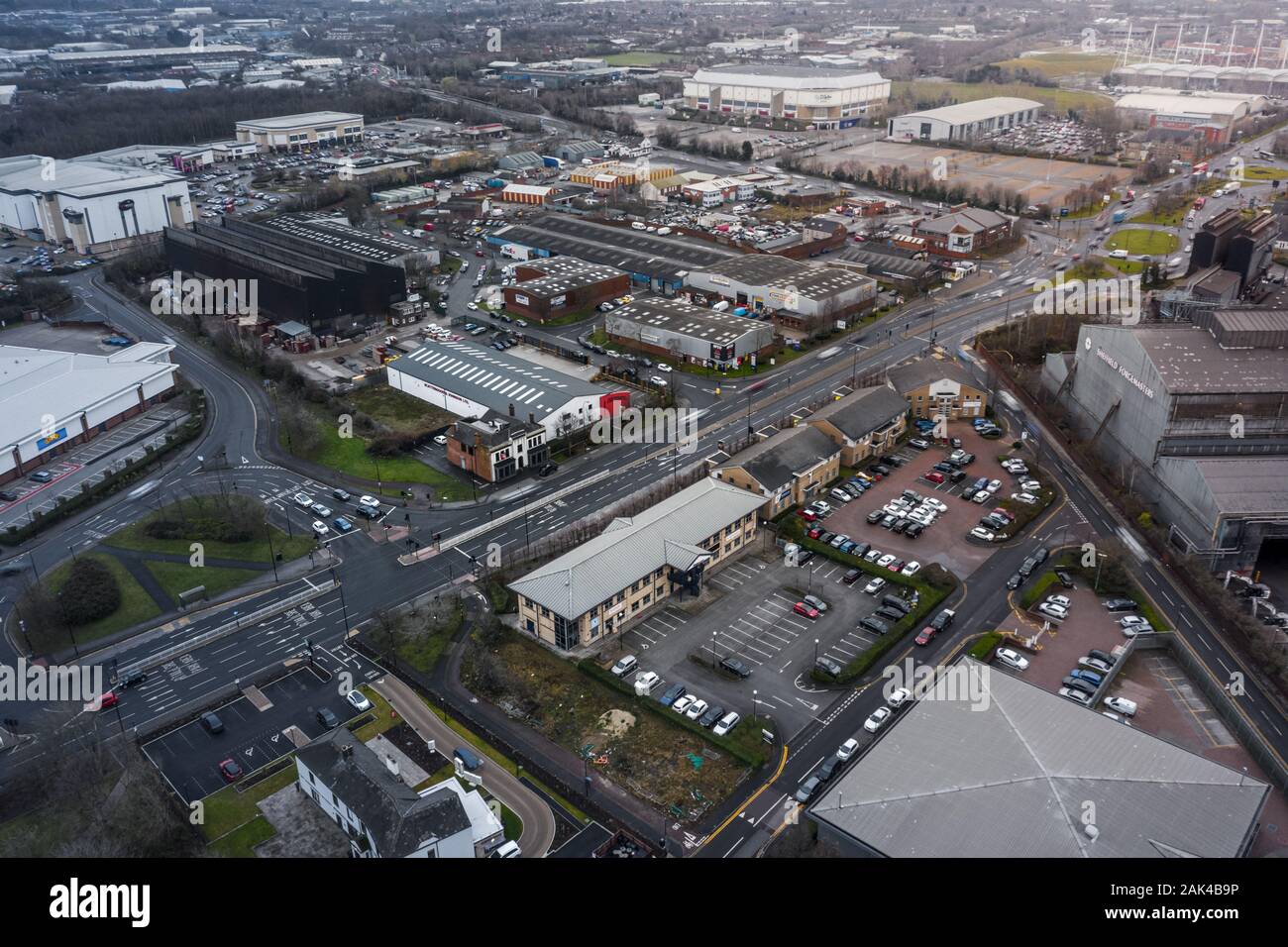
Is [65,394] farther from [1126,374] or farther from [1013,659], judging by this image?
[1126,374]

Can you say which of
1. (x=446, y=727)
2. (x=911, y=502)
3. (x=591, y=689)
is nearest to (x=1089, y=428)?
(x=911, y=502)

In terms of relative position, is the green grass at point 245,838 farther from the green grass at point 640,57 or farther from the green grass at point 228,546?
the green grass at point 640,57

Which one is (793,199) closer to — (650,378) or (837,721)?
(650,378)

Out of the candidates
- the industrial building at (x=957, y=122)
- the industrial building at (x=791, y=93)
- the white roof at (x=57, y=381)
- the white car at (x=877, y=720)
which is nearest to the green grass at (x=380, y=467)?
the white roof at (x=57, y=381)

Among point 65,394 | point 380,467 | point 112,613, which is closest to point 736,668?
point 380,467

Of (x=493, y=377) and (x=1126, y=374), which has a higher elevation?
(x=1126, y=374)

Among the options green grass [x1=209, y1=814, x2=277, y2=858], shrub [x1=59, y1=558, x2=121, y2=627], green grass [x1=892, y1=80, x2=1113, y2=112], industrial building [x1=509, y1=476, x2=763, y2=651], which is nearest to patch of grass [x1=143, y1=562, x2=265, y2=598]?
shrub [x1=59, y1=558, x2=121, y2=627]
